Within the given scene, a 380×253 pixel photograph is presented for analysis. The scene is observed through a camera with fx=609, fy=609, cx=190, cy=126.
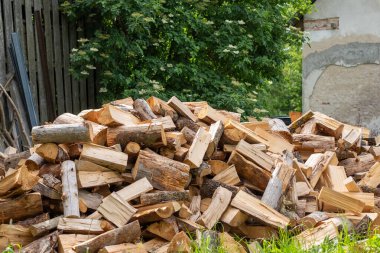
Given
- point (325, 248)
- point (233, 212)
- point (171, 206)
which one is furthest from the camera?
point (233, 212)

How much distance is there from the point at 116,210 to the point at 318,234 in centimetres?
123

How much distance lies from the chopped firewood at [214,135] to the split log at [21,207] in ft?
4.12

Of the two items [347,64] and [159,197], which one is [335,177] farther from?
[347,64]

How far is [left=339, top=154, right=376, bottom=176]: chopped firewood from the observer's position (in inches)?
205

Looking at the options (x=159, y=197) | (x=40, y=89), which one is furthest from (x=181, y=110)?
(x=40, y=89)

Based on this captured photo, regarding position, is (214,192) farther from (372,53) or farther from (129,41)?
(372,53)

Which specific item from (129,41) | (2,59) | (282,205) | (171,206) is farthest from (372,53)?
(171,206)

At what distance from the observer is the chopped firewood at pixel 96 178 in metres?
3.81

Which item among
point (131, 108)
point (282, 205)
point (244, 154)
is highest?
point (131, 108)

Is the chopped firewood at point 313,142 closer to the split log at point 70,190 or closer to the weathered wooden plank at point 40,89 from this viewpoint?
the split log at point 70,190

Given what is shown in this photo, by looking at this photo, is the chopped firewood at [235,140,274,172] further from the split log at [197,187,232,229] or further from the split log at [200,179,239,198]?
the split log at [197,187,232,229]

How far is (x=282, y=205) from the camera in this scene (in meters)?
4.18

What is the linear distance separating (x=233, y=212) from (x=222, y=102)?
11.8 feet

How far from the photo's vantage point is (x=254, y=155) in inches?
175
